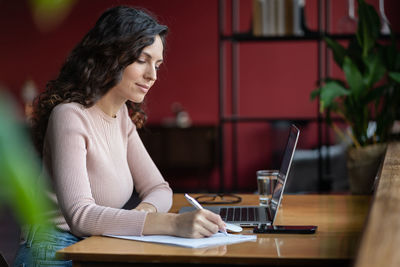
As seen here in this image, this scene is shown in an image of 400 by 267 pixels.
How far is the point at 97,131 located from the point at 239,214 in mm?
490

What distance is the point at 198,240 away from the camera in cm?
122

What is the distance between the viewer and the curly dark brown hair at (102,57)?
1694mm

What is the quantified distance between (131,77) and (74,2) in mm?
5190

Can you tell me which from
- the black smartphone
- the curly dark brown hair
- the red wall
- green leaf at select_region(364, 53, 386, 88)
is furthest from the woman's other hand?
the red wall

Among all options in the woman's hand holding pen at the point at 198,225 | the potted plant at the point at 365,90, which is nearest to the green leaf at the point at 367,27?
the potted plant at the point at 365,90

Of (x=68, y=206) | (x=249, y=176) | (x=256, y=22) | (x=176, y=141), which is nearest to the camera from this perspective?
(x=68, y=206)

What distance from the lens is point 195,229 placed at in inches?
49.2

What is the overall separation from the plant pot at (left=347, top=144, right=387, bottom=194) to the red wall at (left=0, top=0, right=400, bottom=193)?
3323 millimetres

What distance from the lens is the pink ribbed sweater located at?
1380 mm

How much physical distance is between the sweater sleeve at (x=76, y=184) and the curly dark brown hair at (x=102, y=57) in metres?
0.11

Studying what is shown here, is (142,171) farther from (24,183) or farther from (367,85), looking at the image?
(367,85)

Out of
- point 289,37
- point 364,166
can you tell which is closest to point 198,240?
point 364,166

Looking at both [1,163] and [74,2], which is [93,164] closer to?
[1,163]

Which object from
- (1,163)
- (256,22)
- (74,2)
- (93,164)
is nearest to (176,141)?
(74,2)
